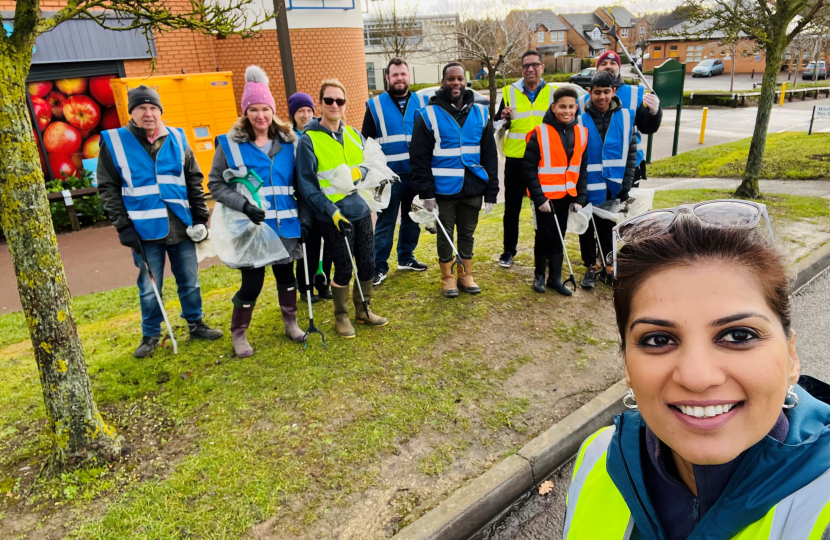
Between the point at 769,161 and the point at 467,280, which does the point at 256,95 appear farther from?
the point at 769,161

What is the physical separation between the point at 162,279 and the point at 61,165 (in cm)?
791

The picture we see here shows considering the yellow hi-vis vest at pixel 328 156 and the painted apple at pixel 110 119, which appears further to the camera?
the painted apple at pixel 110 119

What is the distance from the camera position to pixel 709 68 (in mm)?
50469

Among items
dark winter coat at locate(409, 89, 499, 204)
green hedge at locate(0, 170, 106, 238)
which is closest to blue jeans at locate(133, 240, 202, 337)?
dark winter coat at locate(409, 89, 499, 204)

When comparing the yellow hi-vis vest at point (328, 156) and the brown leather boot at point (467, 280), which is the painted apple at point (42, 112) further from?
the brown leather boot at point (467, 280)

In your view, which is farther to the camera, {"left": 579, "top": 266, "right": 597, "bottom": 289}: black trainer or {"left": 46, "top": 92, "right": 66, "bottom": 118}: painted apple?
{"left": 46, "top": 92, "right": 66, "bottom": 118}: painted apple

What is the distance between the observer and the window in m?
59.3

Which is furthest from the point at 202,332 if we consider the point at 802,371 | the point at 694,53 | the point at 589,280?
the point at 694,53

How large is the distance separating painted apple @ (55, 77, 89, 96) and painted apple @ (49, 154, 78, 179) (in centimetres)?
121

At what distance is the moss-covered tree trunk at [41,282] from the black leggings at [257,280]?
140cm

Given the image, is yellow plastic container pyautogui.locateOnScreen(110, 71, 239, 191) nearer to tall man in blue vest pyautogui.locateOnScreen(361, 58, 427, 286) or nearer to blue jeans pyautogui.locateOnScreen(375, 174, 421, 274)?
tall man in blue vest pyautogui.locateOnScreen(361, 58, 427, 286)

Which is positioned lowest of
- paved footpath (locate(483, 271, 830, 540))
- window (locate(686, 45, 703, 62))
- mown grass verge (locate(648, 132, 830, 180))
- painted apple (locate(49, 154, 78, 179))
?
A: paved footpath (locate(483, 271, 830, 540))

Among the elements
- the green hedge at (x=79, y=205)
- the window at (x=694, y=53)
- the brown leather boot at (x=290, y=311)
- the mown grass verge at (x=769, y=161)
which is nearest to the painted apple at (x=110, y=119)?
the green hedge at (x=79, y=205)

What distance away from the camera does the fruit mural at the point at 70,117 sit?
10359mm
